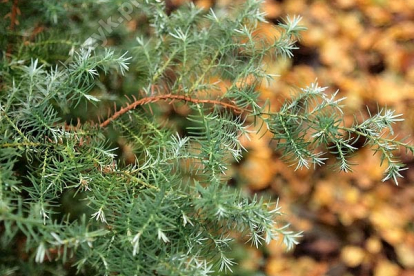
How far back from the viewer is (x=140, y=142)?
90 centimetres

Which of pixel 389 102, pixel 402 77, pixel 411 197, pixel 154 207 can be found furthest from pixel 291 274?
pixel 154 207

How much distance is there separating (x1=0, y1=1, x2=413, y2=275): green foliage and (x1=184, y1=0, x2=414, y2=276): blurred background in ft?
2.70

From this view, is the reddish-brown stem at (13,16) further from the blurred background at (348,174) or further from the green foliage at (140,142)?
the blurred background at (348,174)

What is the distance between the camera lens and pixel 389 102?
6.70 feet

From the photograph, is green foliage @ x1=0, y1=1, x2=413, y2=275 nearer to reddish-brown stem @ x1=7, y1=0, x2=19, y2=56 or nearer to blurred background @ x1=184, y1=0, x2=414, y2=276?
reddish-brown stem @ x1=7, y1=0, x2=19, y2=56

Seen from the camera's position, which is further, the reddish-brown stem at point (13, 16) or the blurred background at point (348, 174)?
the blurred background at point (348, 174)

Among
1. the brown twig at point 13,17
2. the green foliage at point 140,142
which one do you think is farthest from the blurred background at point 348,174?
the brown twig at point 13,17

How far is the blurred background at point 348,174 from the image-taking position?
1.92m

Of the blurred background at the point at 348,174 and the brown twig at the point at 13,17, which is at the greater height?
the brown twig at the point at 13,17

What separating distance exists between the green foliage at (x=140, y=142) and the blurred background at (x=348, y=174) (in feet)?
2.70

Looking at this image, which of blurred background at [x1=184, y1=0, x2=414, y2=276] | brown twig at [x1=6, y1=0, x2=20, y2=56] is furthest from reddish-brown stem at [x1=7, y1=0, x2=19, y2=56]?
blurred background at [x1=184, y1=0, x2=414, y2=276]

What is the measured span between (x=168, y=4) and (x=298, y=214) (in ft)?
3.08

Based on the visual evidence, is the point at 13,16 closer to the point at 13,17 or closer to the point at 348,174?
the point at 13,17

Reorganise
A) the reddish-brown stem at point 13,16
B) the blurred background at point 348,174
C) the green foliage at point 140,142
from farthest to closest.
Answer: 1. the blurred background at point 348,174
2. the reddish-brown stem at point 13,16
3. the green foliage at point 140,142
